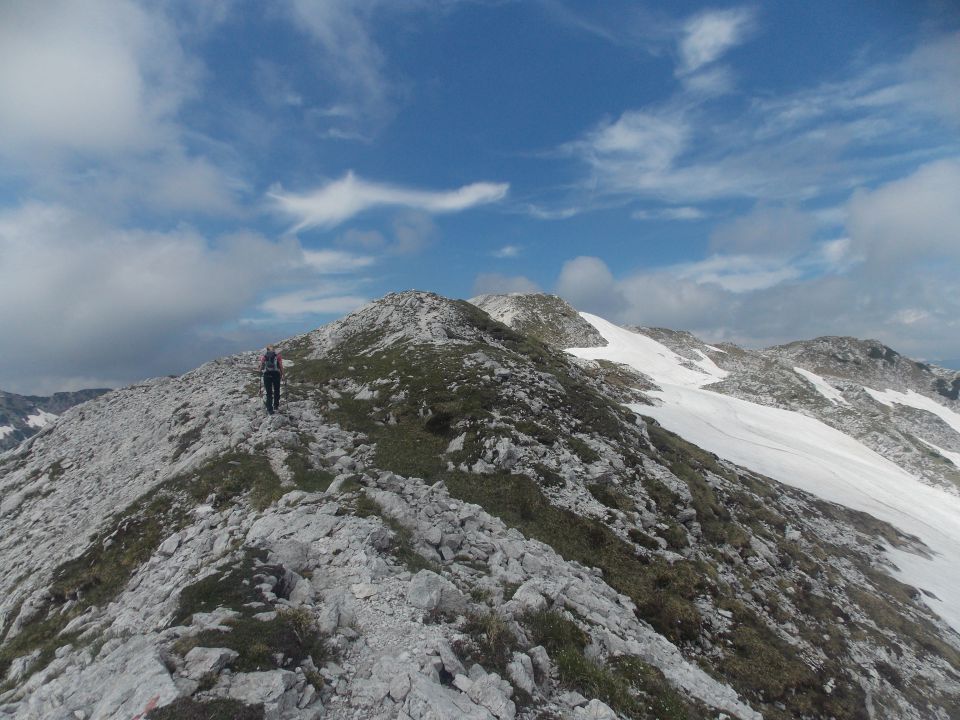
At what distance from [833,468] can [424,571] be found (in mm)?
89891

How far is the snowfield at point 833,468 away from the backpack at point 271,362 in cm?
5812

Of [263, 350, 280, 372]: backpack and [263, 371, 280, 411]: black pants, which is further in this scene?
[263, 371, 280, 411]: black pants

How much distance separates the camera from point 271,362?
98.6ft

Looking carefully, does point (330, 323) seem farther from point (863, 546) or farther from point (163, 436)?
point (863, 546)

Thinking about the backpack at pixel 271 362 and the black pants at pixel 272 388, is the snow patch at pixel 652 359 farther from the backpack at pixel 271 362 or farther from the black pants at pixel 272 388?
the backpack at pixel 271 362

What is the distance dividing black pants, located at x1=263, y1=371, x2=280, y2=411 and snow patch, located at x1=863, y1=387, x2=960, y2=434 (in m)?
185

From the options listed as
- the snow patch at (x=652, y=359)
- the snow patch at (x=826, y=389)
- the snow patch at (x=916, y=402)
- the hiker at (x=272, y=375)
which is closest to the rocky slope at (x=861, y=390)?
the snow patch at (x=826, y=389)

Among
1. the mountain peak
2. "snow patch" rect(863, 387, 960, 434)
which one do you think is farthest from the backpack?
"snow patch" rect(863, 387, 960, 434)

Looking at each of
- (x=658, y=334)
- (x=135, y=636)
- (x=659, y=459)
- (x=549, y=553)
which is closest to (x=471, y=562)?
(x=549, y=553)

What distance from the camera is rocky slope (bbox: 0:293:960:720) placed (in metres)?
11.1

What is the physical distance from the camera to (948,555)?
57531mm

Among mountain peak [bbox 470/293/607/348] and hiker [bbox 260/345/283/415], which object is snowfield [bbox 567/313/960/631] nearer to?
mountain peak [bbox 470/293/607/348]

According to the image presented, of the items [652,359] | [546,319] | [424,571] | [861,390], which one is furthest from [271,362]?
[861,390]

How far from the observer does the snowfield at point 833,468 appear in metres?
50.8
